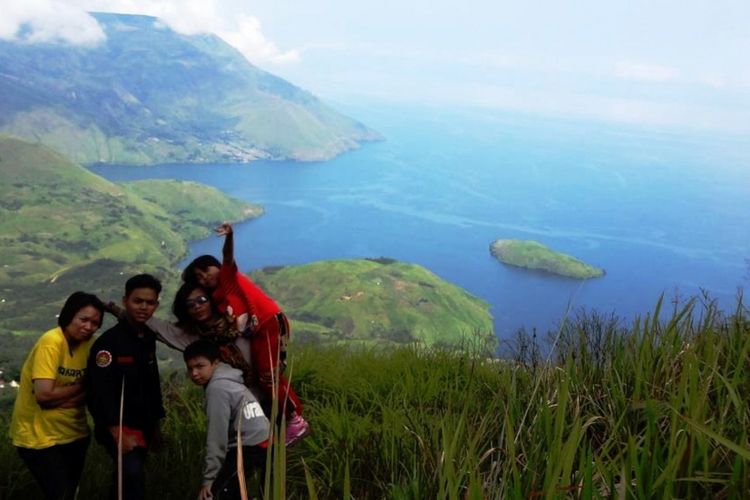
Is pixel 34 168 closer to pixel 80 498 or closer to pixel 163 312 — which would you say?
pixel 163 312

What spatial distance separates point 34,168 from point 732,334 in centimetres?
16546

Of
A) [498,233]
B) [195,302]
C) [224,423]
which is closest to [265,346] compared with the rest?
[195,302]

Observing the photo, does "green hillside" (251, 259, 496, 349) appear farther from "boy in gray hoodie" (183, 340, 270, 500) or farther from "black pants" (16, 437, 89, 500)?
"boy in gray hoodie" (183, 340, 270, 500)

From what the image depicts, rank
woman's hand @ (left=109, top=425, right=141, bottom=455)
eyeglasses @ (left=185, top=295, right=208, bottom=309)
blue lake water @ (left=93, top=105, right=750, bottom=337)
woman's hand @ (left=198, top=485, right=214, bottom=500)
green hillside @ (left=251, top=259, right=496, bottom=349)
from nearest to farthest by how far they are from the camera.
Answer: woman's hand @ (left=198, top=485, right=214, bottom=500), woman's hand @ (left=109, top=425, right=141, bottom=455), eyeglasses @ (left=185, top=295, right=208, bottom=309), green hillside @ (left=251, top=259, right=496, bottom=349), blue lake water @ (left=93, top=105, right=750, bottom=337)

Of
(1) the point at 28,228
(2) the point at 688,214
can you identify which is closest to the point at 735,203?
Answer: (2) the point at 688,214

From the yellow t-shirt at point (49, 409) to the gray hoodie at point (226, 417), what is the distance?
0.71m

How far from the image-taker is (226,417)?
9.24ft

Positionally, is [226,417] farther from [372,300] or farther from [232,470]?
[372,300]

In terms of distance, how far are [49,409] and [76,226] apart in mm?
133321

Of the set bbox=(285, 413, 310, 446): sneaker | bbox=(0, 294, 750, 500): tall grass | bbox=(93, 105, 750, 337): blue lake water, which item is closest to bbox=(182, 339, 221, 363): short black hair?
bbox=(285, 413, 310, 446): sneaker

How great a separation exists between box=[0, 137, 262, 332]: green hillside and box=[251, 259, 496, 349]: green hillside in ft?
74.9

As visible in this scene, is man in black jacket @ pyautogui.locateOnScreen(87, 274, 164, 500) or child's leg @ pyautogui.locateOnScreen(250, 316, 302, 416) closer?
man in black jacket @ pyautogui.locateOnScreen(87, 274, 164, 500)

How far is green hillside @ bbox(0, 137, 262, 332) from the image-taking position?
318 ft

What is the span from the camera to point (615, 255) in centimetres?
12775
